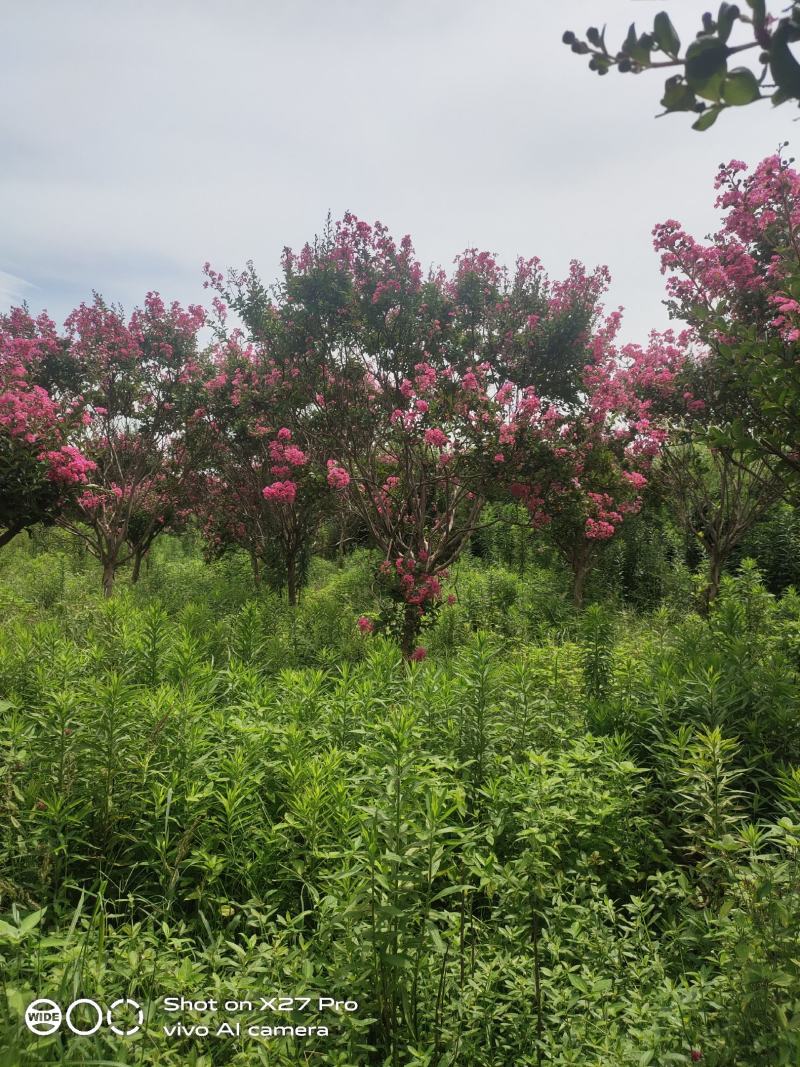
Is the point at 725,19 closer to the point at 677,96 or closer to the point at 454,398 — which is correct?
the point at 677,96

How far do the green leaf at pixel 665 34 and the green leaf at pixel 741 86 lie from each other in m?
0.18

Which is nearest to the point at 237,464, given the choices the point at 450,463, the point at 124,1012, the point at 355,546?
the point at 450,463

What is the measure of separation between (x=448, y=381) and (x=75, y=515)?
8.88m

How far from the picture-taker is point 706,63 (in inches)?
52.7

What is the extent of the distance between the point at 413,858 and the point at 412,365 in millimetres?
7040

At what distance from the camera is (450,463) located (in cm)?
829

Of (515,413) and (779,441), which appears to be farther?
(515,413)

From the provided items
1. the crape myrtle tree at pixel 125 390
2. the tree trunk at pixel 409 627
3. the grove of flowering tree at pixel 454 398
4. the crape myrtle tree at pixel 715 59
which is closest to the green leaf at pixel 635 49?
the crape myrtle tree at pixel 715 59

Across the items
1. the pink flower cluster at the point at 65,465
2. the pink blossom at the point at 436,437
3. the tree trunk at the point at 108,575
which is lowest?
the tree trunk at the point at 108,575

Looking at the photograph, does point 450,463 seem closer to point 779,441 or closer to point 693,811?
point 779,441
